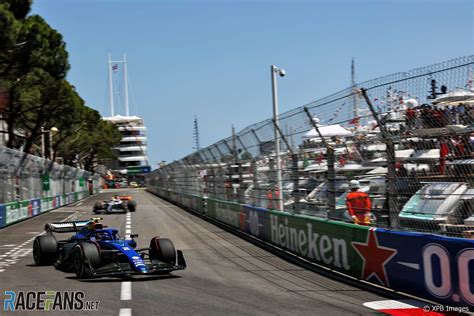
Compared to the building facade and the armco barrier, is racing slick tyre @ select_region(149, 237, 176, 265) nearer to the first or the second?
the armco barrier

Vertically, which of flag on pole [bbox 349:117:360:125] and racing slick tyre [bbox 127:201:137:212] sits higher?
flag on pole [bbox 349:117:360:125]

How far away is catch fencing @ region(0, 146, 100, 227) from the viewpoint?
80.6 feet

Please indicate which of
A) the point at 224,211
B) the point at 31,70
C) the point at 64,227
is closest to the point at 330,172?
the point at 64,227

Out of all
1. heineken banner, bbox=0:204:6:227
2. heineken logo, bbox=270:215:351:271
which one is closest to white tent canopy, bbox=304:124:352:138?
heineken logo, bbox=270:215:351:271

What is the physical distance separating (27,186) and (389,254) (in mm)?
24371

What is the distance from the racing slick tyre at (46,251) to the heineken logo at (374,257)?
5.28 metres

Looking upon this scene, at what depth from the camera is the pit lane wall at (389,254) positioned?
22.6 feet

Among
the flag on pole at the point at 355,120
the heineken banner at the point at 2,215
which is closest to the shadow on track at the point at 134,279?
the flag on pole at the point at 355,120

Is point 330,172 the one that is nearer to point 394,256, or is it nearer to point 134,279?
point 394,256

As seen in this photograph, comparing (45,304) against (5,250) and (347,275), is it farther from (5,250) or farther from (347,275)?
(5,250)

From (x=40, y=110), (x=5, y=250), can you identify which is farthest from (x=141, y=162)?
(x=5, y=250)

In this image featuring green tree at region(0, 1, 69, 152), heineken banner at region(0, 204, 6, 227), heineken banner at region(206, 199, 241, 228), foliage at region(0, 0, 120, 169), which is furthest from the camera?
green tree at region(0, 1, 69, 152)

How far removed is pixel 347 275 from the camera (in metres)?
9.71

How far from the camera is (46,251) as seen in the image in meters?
11.1
